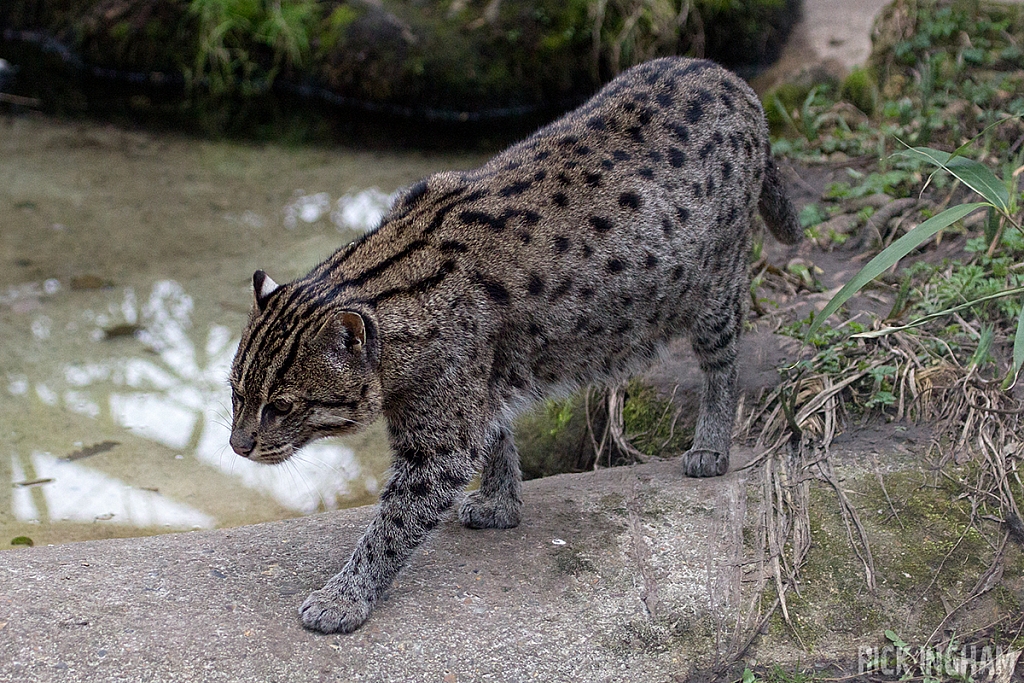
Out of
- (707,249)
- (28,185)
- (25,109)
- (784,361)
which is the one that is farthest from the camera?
(25,109)

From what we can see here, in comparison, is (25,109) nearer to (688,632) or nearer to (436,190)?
(436,190)

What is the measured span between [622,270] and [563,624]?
1.59m

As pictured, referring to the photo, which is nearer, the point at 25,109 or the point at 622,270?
the point at 622,270

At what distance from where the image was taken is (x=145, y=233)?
27.2ft

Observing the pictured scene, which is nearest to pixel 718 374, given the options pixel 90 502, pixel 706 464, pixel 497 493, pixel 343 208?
pixel 706 464

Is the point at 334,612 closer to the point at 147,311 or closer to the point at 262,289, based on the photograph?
the point at 262,289

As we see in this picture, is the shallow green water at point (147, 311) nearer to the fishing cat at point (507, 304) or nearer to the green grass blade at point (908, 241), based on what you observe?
the fishing cat at point (507, 304)

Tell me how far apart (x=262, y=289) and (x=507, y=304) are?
3.34 feet

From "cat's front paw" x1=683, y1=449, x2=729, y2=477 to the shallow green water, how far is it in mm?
1900

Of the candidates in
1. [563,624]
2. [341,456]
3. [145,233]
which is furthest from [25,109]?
[563,624]

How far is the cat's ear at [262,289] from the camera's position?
13.4 feet


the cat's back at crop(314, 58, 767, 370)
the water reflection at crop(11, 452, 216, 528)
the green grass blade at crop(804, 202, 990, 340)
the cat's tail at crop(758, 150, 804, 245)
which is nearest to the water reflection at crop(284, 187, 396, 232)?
the water reflection at crop(11, 452, 216, 528)

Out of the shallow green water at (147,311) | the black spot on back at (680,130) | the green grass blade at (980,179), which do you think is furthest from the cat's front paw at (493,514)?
the green grass blade at (980,179)

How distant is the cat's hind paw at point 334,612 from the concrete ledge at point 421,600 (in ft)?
0.17
